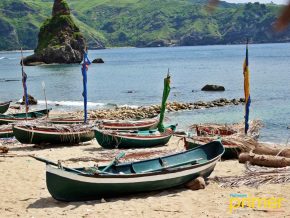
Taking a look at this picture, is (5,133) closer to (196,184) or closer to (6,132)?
(6,132)

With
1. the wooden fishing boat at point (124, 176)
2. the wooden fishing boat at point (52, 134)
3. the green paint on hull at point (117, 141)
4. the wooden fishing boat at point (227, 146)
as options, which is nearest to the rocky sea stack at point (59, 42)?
the wooden fishing boat at point (52, 134)

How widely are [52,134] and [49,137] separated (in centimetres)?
25

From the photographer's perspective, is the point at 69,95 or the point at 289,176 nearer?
the point at 289,176

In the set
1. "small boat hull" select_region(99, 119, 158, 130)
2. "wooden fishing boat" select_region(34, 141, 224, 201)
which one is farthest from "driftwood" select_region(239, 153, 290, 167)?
"small boat hull" select_region(99, 119, 158, 130)

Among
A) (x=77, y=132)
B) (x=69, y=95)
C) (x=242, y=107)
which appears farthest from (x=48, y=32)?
(x=77, y=132)

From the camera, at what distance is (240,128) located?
25891mm

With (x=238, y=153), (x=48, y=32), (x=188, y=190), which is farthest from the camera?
(x=48, y=32)

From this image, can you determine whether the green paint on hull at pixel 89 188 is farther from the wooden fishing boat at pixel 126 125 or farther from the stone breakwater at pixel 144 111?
the stone breakwater at pixel 144 111

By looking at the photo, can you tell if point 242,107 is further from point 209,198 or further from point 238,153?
point 209,198

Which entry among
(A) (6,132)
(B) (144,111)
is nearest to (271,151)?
(A) (6,132)

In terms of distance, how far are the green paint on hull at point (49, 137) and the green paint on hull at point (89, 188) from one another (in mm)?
11291

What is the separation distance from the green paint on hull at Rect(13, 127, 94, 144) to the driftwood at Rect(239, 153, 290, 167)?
9637 mm

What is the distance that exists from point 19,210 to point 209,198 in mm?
5809

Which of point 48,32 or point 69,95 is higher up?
point 48,32
